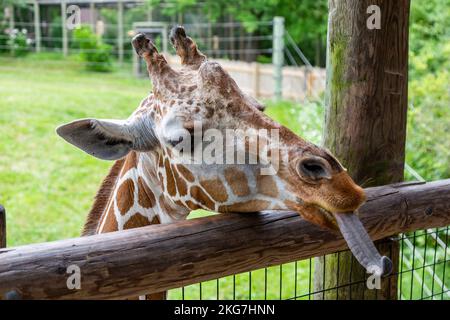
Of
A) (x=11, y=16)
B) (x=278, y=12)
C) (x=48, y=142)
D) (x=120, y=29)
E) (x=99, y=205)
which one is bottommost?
(x=48, y=142)

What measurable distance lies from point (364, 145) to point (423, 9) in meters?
7.60

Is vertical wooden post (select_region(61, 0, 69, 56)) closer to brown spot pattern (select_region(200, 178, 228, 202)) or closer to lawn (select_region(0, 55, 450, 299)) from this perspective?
lawn (select_region(0, 55, 450, 299))

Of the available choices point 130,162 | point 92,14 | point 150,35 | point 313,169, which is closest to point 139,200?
point 130,162

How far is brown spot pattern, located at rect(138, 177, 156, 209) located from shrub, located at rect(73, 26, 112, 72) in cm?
1030

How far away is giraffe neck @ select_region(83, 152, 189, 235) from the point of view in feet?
7.63

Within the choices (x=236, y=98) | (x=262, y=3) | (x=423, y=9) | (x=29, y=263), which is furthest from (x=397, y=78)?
(x=262, y=3)

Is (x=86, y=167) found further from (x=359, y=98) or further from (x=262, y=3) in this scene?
(x=262, y=3)

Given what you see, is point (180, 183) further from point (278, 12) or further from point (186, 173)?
point (278, 12)

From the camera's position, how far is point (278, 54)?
36.2ft

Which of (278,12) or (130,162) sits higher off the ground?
(278,12)

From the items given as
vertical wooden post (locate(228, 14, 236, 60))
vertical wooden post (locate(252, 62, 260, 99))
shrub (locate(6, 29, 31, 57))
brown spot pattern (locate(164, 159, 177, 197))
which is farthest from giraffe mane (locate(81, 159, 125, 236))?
vertical wooden post (locate(228, 14, 236, 60))

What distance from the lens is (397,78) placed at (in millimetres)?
2803

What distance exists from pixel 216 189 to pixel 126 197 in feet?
1.64

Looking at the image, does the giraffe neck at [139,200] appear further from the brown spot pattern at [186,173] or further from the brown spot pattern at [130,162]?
the brown spot pattern at [186,173]
